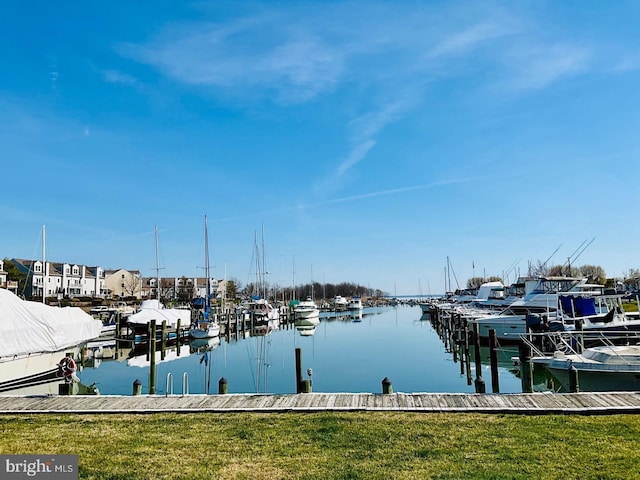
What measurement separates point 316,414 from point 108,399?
6730mm

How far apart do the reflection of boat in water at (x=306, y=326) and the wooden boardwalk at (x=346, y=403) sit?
44724 millimetres

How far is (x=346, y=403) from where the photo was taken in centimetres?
1294

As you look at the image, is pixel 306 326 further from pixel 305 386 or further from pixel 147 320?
pixel 305 386

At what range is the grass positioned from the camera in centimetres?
803

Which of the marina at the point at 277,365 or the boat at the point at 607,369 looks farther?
the marina at the point at 277,365

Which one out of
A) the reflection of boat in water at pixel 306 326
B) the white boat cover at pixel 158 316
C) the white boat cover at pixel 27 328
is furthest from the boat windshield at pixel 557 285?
the white boat cover at pixel 27 328

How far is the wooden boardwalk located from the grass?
52 centimetres

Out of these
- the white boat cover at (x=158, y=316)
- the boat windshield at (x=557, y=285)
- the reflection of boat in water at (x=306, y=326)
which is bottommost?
the reflection of boat in water at (x=306, y=326)

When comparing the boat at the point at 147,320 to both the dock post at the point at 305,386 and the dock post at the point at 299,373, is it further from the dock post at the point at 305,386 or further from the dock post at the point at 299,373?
the dock post at the point at 305,386

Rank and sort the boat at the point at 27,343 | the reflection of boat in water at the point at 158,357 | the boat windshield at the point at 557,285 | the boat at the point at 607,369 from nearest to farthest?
the boat at the point at 607,369 < the boat at the point at 27,343 < the reflection of boat in water at the point at 158,357 < the boat windshield at the point at 557,285

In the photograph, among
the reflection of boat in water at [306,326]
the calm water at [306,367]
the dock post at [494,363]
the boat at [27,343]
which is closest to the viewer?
the dock post at [494,363]

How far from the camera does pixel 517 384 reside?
24844 millimetres

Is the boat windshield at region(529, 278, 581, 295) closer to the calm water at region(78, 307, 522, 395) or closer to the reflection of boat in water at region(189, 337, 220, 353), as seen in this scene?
the calm water at region(78, 307, 522, 395)

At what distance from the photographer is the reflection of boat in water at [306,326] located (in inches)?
2387
